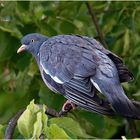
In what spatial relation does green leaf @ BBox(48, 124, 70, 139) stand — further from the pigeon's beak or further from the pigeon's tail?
the pigeon's beak

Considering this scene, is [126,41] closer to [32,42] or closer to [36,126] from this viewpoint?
[32,42]

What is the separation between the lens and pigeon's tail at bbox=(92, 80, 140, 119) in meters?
2.60

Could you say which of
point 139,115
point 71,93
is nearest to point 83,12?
point 71,93

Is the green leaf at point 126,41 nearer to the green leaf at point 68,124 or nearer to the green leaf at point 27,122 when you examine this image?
the green leaf at point 68,124

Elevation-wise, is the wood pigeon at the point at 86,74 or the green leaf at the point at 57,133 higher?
the green leaf at the point at 57,133

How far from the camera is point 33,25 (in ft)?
13.4

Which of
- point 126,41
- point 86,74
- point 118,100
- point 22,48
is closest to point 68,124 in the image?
point 118,100

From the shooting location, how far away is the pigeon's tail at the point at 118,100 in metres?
2.60

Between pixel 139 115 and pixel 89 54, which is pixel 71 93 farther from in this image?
pixel 139 115

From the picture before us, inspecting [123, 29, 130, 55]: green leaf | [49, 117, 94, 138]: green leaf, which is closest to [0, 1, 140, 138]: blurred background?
[123, 29, 130, 55]: green leaf

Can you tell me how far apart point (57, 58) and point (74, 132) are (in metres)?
1.08

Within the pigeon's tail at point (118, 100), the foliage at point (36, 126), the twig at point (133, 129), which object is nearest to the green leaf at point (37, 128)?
the foliage at point (36, 126)

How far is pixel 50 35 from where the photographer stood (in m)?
4.07

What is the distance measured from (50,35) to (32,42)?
0.15m
